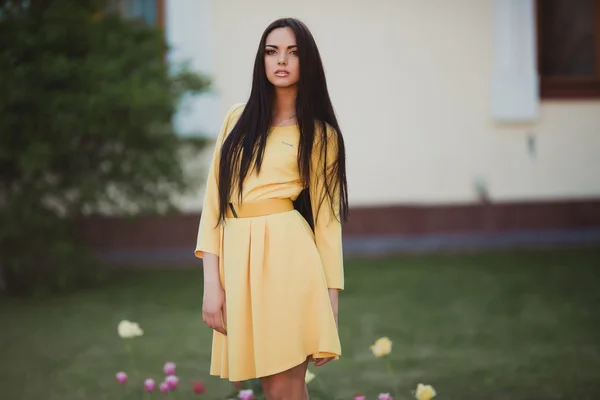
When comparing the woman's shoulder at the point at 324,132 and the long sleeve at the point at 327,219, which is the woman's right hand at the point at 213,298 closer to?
the long sleeve at the point at 327,219

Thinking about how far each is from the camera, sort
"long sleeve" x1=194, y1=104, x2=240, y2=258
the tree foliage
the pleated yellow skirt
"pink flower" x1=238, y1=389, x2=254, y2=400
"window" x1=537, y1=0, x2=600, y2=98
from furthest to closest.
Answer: "window" x1=537, y1=0, x2=600, y2=98 < the tree foliage < "pink flower" x1=238, y1=389, x2=254, y2=400 < "long sleeve" x1=194, y1=104, x2=240, y2=258 < the pleated yellow skirt

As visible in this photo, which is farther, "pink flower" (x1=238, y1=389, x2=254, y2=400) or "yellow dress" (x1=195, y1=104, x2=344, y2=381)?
"pink flower" (x1=238, y1=389, x2=254, y2=400)

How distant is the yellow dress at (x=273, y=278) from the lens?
2.68m

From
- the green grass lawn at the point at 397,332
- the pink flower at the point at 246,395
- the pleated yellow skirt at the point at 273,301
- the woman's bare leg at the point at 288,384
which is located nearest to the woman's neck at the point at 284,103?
the pleated yellow skirt at the point at 273,301

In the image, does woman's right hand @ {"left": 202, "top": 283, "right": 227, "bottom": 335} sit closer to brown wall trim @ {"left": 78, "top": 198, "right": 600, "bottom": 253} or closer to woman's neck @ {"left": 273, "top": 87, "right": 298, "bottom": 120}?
woman's neck @ {"left": 273, "top": 87, "right": 298, "bottom": 120}

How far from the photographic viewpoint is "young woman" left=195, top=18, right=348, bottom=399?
2.69 meters

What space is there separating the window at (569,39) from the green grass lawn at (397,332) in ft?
6.89

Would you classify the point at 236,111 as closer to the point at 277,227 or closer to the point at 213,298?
the point at 277,227

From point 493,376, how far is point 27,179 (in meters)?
4.15

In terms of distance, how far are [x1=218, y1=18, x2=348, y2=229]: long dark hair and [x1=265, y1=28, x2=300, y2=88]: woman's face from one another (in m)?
0.02

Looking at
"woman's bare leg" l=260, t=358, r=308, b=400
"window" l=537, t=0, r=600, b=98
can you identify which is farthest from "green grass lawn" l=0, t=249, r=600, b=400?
"window" l=537, t=0, r=600, b=98

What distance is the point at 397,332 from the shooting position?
18.5 feet

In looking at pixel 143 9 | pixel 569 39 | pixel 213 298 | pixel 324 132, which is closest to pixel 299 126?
pixel 324 132

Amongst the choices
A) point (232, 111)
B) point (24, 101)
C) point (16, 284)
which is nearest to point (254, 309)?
point (232, 111)
